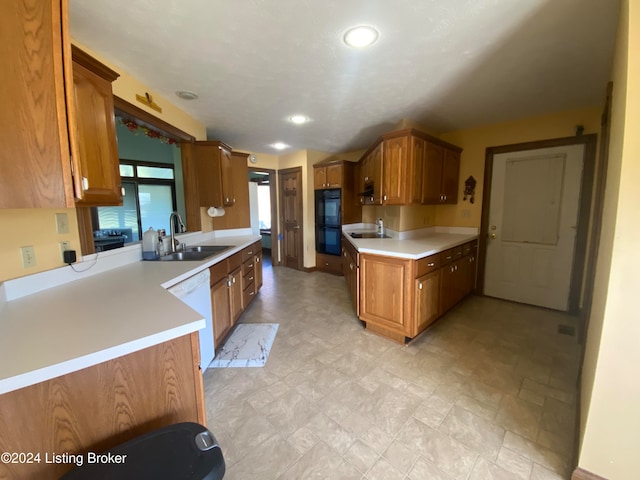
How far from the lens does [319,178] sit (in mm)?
4844

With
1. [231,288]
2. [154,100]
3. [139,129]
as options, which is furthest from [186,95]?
[231,288]

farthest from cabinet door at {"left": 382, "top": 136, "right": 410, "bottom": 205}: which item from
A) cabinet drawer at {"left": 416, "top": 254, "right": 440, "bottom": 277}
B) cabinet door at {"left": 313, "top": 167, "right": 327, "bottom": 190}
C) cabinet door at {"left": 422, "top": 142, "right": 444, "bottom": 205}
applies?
cabinet door at {"left": 313, "top": 167, "right": 327, "bottom": 190}

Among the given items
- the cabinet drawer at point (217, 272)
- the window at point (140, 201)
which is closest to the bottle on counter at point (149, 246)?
the cabinet drawer at point (217, 272)

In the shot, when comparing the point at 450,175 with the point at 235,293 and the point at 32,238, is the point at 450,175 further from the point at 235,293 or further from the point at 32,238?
the point at 32,238

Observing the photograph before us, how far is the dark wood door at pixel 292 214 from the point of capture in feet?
16.6

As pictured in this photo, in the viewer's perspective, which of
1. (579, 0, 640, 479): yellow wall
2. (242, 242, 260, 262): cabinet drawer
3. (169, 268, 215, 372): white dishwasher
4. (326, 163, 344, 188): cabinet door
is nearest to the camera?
(579, 0, 640, 479): yellow wall

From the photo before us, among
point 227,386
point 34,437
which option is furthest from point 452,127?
point 34,437

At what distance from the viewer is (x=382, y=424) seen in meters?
1.58

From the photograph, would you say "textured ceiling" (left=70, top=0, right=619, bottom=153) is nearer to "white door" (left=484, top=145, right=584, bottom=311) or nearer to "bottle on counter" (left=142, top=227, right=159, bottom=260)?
"white door" (left=484, top=145, right=584, bottom=311)

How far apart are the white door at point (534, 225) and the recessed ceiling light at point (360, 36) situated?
267 cm

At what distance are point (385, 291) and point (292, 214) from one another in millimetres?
3121

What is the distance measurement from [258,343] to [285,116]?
2549mm

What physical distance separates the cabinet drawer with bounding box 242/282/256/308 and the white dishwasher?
90 cm

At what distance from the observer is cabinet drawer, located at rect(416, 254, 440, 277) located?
2.37 m
